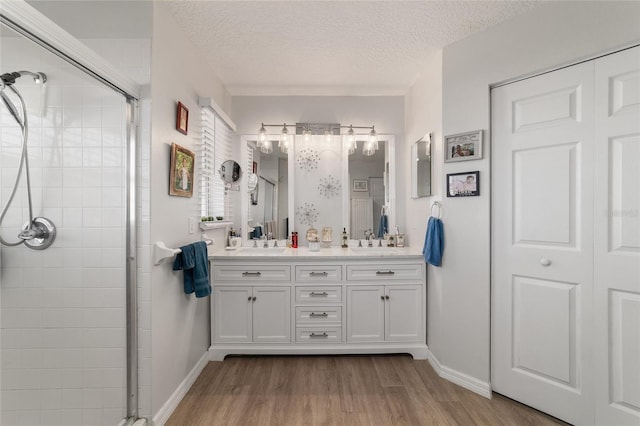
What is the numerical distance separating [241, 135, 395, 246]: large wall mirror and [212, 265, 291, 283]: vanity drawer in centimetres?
68

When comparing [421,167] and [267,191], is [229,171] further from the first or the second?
[421,167]

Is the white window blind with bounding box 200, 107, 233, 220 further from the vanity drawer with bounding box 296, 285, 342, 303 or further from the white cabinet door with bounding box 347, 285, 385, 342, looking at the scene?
the white cabinet door with bounding box 347, 285, 385, 342

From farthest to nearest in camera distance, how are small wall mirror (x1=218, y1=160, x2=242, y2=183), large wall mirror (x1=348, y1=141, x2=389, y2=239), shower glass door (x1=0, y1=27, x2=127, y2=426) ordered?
large wall mirror (x1=348, y1=141, x2=389, y2=239)
small wall mirror (x1=218, y1=160, x2=242, y2=183)
shower glass door (x1=0, y1=27, x2=127, y2=426)

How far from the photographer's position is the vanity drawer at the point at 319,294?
257cm

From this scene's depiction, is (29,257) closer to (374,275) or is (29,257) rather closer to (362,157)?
(374,275)

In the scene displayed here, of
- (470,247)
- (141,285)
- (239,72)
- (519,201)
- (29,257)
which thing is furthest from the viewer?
(239,72)

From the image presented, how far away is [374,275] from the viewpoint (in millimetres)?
2576

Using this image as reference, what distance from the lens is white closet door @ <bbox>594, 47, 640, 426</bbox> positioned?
158cm

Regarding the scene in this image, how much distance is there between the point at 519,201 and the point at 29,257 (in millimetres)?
2969

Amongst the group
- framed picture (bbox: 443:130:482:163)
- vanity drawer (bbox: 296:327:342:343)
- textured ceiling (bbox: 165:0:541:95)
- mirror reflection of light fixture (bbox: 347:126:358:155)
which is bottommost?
vanity drawer (bbox: 296:327:342:343)

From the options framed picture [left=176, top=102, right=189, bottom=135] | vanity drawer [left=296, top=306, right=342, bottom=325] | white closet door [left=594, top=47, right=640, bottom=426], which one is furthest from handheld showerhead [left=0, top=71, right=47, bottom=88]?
white closet door [left=594, top=47, right=640, bottom=426]

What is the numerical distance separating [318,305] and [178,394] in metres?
1.19

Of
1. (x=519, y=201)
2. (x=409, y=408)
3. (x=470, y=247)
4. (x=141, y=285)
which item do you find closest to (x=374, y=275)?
(x=470, y=247)

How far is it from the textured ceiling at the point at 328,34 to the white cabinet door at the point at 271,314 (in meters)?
1.99
